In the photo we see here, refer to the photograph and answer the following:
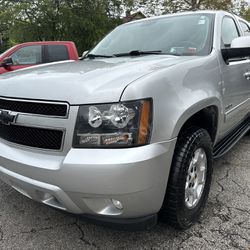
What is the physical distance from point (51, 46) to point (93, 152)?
726 centimetres

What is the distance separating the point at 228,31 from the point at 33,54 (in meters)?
6.04

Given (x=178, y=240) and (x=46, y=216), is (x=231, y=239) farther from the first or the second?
(x=46, y=216)

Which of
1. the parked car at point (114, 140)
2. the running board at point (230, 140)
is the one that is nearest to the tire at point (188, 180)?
the parked car at point (114, 140)

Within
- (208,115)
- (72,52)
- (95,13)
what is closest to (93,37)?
(95,13)

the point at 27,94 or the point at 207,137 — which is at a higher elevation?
the point at 27,94

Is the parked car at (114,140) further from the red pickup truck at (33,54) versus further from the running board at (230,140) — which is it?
the red pickup truck at (33,54)

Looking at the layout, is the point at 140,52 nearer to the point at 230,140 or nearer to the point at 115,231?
the point at 230,140

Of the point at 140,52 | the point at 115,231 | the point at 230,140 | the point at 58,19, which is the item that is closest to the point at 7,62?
the point at 140,52

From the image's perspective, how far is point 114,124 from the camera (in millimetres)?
1921

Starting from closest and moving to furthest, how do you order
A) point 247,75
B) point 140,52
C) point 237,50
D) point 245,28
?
1. point 237,50
2. point 140,52
3. point 247,75
4. point 245,28

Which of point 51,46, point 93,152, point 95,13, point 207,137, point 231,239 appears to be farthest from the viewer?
point 95,13

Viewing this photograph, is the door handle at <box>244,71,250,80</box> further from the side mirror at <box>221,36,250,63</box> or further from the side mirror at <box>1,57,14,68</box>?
the side mirror at <box>1,57,14,68</box>

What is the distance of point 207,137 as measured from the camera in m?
2.55

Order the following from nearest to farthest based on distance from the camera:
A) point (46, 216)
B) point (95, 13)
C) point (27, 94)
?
point (27, 94)
point (46, 216)
point (95, 13)
